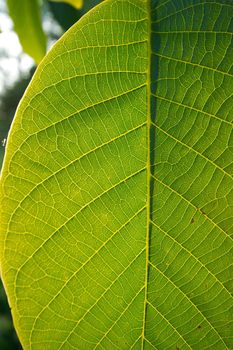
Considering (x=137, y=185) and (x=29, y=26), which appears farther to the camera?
(x=29, y=26)

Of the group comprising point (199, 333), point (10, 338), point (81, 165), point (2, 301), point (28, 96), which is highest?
point (28, 96)

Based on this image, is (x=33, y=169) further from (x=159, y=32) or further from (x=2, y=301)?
(x=2, y=301)

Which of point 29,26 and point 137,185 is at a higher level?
point 29,26

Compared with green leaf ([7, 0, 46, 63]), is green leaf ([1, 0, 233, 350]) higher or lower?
lower

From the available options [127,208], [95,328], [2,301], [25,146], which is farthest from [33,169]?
[2,301]

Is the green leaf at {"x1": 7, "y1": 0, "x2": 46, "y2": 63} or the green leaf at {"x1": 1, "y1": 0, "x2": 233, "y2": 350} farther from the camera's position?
the green leaf at {"x1": 7, "y1": 0, "x2": 46, "y2": 63}
